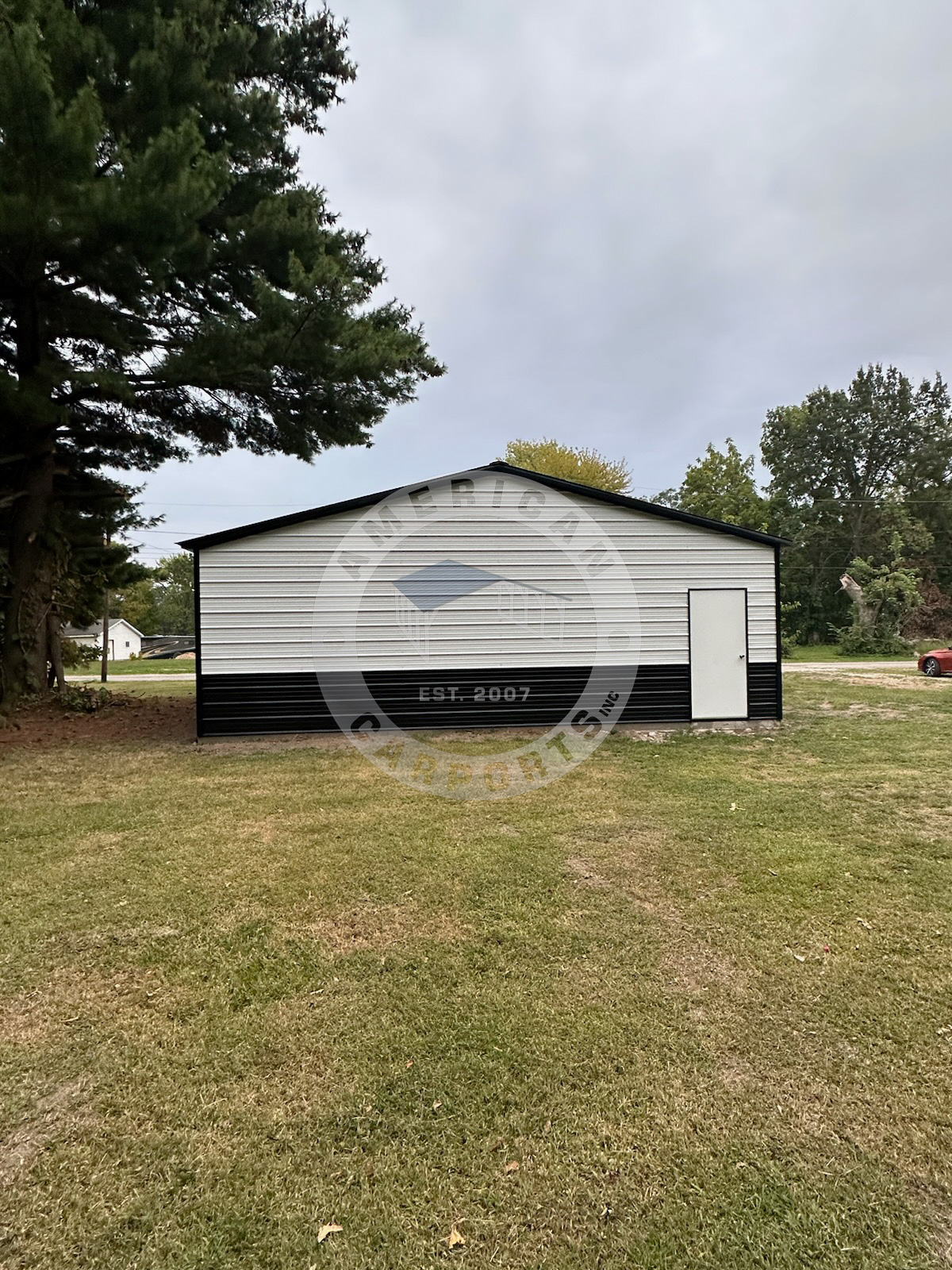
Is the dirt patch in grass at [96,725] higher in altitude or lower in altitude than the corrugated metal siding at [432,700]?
lower

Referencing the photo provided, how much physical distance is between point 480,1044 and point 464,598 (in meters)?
6.32

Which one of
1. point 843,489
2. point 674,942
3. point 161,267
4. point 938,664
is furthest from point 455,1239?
point 843,489

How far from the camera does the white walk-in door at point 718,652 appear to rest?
8305 mm

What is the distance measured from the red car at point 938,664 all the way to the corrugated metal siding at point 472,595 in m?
10.1

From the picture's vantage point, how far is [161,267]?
693cm

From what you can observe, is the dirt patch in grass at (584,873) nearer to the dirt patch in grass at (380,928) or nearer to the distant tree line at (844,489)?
the dirt patch in grass at (380,928)

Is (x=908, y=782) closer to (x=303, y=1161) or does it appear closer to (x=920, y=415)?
(x=303, y=1161)

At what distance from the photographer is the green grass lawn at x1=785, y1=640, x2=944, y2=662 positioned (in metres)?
22.5

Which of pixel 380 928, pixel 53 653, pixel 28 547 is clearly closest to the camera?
pixel 380 928

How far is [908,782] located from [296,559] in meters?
7.19

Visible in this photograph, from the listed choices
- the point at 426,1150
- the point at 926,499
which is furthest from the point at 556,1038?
the point at 926,499

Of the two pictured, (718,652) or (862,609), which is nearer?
(718,652)

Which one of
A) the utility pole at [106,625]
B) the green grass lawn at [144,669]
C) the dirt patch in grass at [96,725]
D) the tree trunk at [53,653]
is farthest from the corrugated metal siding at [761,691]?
the green grass lawn at [144,669]

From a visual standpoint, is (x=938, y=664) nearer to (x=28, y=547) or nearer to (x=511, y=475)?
(x=511, y=475)
